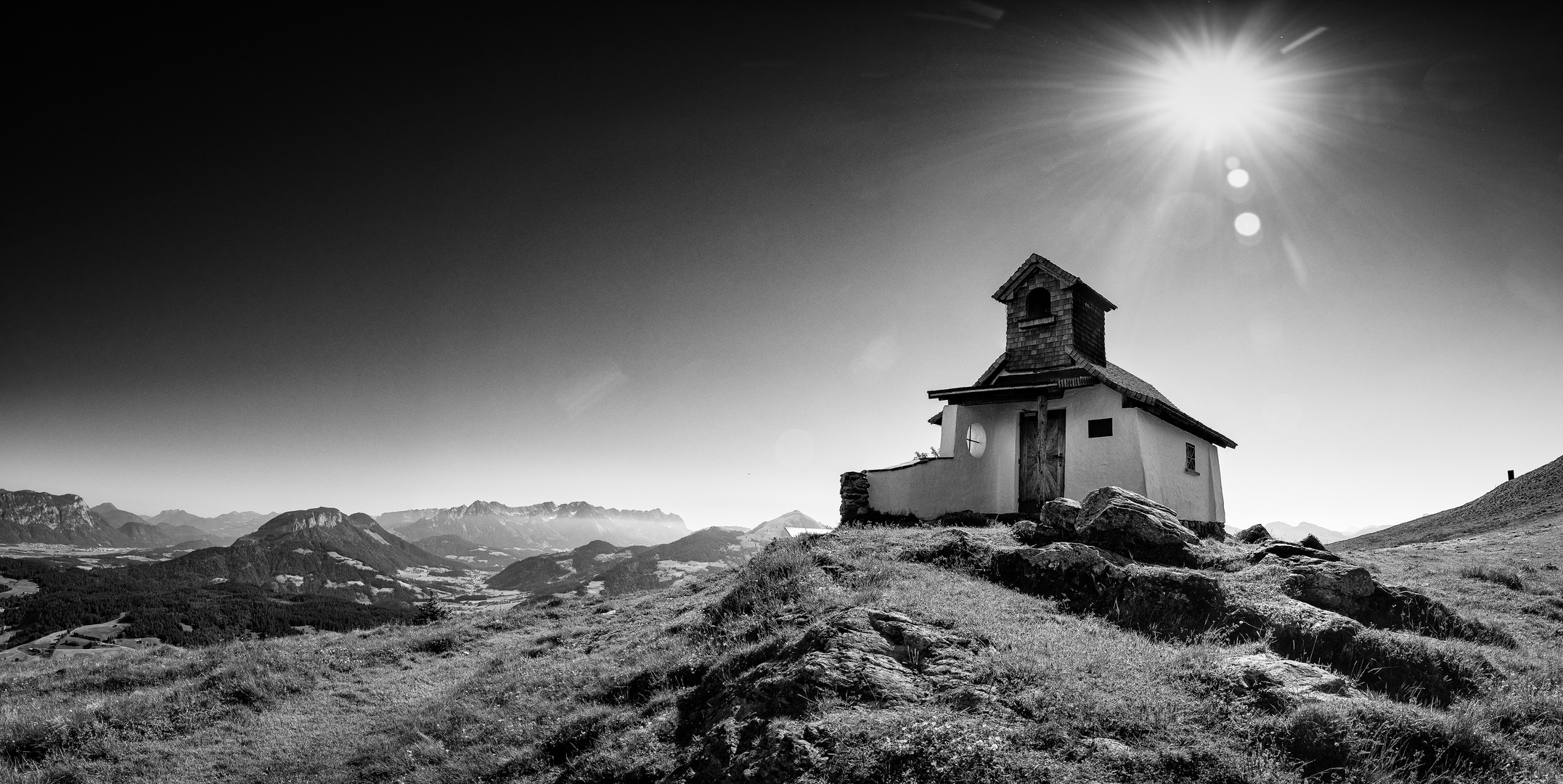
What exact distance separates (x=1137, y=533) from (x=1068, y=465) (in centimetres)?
821

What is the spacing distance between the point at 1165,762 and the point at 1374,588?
27.0 ft

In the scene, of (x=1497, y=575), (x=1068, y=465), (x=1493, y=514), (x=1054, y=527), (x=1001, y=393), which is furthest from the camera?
(x=1493, y=514)

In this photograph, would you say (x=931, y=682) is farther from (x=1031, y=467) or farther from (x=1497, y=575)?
(x=1497, y=575)

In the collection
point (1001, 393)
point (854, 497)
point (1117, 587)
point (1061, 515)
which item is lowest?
point (1117, 587)

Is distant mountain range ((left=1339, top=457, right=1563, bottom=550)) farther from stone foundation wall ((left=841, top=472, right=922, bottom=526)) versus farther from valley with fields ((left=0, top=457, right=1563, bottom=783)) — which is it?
stone foundation wall ((left=841, top=472, right=922, bottom=526))

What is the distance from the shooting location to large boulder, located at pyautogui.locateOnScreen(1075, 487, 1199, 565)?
1284cm

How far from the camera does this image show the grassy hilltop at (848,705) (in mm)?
5785

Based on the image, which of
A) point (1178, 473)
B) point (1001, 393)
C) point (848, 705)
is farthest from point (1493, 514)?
point (848, 705)

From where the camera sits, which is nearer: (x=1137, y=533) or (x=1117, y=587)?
(x=1117, y=587)

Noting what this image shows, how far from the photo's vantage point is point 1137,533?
1303cm

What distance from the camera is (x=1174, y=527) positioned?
44.1 ft

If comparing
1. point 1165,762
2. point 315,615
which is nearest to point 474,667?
point 1165,762

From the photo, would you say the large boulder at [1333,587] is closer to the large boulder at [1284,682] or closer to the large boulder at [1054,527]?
the large boulder at [1054,527]

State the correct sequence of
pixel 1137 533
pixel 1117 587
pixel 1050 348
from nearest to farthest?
pixel 1117 587 → pixel 1137 533 → pixel 1050 348
